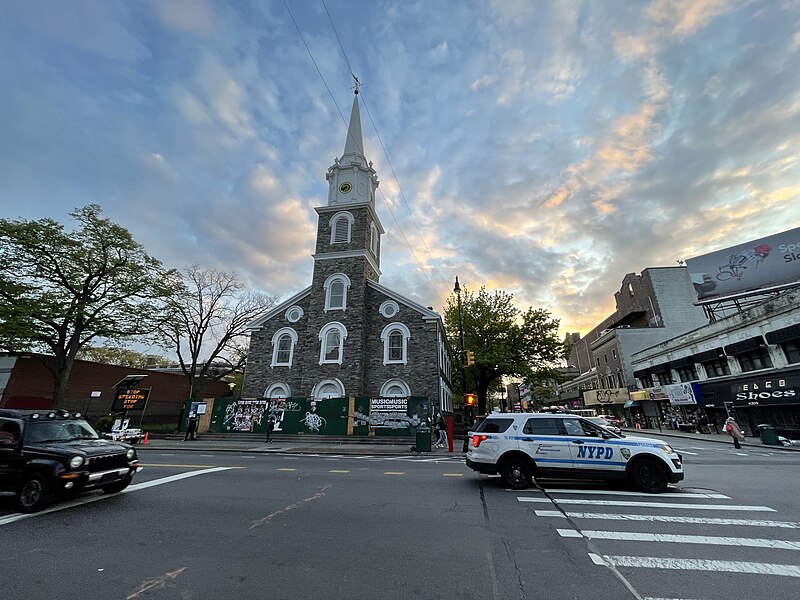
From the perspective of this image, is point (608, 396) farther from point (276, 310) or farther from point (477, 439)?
point (477, 439)

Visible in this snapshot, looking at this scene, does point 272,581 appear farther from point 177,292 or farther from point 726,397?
point 726,397

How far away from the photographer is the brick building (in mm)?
28828

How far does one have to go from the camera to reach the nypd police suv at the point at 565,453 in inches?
322

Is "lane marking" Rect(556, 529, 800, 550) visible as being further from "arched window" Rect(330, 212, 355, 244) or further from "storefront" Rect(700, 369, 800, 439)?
"arched window" Rect(330, 212, 355, 244)

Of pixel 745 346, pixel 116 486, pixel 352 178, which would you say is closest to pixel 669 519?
pixel 116 486

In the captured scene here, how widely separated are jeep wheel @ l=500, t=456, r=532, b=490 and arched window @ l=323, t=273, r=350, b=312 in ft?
66.5

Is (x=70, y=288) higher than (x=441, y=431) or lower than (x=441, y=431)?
higher

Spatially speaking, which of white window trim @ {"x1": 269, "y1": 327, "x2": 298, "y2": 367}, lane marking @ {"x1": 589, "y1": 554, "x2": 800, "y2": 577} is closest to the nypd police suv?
lane marking @ {"x1": 589, "y1": 554, "x2": 800, "y2": 577}

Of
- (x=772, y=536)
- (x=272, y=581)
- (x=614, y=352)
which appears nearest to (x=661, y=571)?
(x=772, y=536)

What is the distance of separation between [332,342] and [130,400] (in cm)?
1326

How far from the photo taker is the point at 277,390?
2673 centimetres

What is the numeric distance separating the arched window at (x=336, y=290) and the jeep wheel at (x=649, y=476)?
71.3 feet

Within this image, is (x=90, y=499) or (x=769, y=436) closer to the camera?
(x=90, y=499)

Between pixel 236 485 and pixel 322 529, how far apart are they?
431cm
